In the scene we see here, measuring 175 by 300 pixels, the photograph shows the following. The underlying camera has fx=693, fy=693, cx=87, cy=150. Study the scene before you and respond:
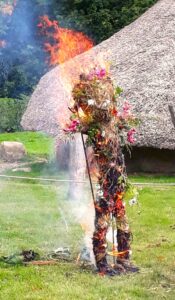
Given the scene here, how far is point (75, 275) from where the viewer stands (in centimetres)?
660

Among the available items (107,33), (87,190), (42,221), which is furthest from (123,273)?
(107,33)

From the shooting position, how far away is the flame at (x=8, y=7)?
17891 mm

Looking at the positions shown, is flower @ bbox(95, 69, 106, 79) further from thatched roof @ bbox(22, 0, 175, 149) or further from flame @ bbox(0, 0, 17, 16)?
flame @ bbox(0, 0, 17, 16)

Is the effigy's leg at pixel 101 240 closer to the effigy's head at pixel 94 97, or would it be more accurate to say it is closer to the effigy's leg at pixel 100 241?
the effigy's leg at pixel 100 241

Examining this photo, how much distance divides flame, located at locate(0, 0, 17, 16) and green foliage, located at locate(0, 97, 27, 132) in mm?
4339

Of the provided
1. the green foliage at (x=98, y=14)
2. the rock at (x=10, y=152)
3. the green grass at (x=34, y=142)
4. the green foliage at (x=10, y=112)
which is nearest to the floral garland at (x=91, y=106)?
the rock at (x=10, y=152)

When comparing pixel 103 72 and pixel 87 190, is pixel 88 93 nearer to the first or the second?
pixel 103 72

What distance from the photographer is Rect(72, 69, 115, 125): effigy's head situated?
22.0 ft

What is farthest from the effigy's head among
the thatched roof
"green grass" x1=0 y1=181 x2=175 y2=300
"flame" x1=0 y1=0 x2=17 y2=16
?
"flame" x1=0 y1=0 x2=17 y2=16

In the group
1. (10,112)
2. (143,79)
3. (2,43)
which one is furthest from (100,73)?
(10,112)

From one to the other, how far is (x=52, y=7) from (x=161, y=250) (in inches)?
686

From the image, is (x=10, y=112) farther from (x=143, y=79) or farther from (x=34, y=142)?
(x=143, y=79)

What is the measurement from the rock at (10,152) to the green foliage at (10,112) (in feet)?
22.0

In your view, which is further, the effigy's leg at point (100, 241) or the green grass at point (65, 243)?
the effigy's leg at point (100, 241)
